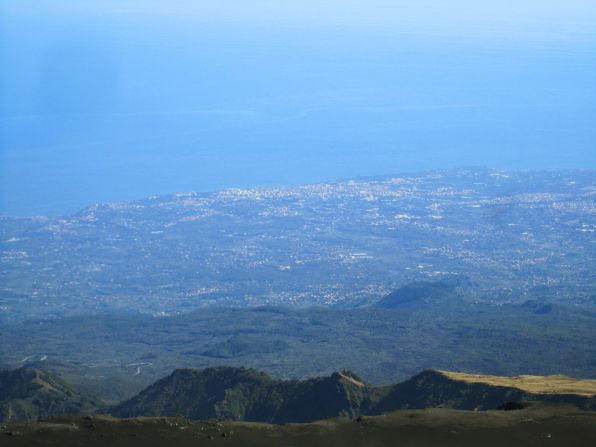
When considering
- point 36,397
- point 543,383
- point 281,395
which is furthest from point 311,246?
point 543,383

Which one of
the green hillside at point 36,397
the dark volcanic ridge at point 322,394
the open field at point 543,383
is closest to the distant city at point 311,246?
the green hillside at point 36,397

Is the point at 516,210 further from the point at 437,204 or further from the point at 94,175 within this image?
the point at 94,175

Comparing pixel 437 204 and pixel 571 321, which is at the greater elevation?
pixel 437 204

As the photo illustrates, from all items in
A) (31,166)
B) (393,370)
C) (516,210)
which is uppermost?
(31,166)

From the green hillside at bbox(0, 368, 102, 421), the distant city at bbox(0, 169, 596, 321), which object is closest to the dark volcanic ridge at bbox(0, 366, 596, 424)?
the green hillside at bbox(0, 368, 102, 421)

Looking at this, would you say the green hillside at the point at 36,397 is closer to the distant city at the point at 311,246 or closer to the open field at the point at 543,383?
the open field at the point at 543,383

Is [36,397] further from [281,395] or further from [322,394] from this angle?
[322,394]

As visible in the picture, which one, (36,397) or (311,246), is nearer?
(36,397)

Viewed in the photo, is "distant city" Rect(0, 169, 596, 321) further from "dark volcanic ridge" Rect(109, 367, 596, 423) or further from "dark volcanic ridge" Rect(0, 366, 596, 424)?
"dark volcanic ridge" Rect(109, 367, 596, 423)

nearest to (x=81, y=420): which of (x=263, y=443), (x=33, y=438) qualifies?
(x=33, y=438)

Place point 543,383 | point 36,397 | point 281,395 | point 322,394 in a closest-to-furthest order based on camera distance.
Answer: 1. point 543,383
2. point 322,394
3. point 281,395
4. point 36,397

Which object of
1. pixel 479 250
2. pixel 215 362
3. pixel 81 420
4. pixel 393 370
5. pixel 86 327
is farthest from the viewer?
pixel 479 250
